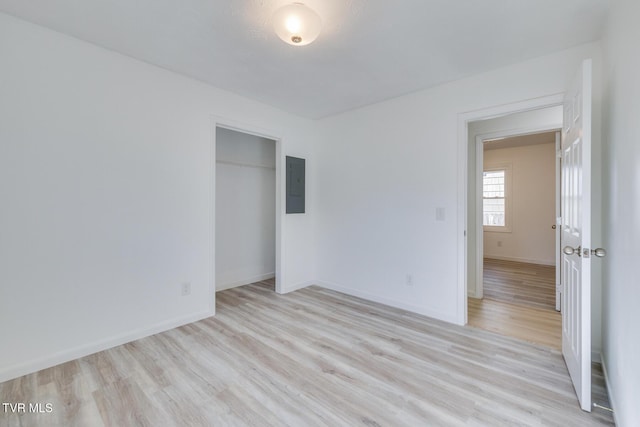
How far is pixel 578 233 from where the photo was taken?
1.71 m

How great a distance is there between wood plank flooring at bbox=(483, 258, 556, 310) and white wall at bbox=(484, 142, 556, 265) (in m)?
0.33

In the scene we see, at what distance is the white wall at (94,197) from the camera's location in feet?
6.45

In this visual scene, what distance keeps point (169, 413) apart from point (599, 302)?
10.1ft

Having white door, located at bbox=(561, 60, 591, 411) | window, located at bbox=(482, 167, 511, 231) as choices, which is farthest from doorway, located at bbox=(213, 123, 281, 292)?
window, located at bbox=(482, 167, 511, 231)

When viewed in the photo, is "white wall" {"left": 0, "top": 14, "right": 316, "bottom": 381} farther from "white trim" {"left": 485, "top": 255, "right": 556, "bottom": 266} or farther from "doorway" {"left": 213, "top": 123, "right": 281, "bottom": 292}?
"white trim" {"left": 485, "top": 255, "right": 556, "bottom": 266}

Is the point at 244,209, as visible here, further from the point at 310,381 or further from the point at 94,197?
the point at 310,381

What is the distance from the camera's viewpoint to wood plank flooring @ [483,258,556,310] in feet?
11.9

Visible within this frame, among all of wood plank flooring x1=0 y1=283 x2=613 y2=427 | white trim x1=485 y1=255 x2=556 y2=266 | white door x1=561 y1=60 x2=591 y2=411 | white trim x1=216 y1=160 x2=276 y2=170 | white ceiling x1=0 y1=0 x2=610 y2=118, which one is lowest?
wood plank flooring x1=0 y1=283 x2=613 y2=427

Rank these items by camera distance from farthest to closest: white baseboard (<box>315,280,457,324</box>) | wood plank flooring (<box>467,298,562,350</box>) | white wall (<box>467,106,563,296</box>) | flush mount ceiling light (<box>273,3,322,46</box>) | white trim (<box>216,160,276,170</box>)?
1. white trim (<box>216,160,276,170</box>)
2. white wall (<box>467,106,563,296</box>)
3. white baseboard (<box>315,280,457,324</box>)
4. wood plank flooring (<box>467,298,562,350</box>)
5. flush mount ceiling light (<box>273,3,322,46</box>)

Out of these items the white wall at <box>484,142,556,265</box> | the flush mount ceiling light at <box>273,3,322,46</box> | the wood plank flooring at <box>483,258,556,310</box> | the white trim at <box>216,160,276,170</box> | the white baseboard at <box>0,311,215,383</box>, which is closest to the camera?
the flush mount ceiling light at <box>273,3,322,46</box>

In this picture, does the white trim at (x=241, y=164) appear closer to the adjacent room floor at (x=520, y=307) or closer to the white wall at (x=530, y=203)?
the adjacent room floor at (x=520, y=307)

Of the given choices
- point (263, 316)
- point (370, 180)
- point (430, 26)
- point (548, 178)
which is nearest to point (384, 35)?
point (430, 26)

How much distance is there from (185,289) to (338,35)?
2677 mm

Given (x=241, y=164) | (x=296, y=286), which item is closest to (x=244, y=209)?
(x=241, y=164)
